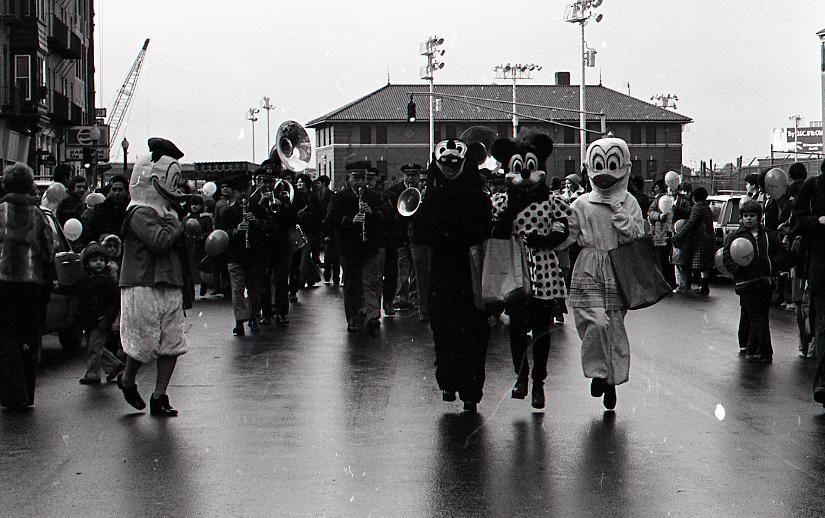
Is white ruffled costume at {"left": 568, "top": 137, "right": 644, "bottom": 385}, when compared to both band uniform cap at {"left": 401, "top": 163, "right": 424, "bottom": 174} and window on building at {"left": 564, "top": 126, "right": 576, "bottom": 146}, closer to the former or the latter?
band uniform cap at {"left": 401, "top": 163, "right": 424, "bottom": 174}

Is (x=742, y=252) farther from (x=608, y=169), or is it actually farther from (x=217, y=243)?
(x=217, y=243)

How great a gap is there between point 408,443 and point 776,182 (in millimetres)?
8300

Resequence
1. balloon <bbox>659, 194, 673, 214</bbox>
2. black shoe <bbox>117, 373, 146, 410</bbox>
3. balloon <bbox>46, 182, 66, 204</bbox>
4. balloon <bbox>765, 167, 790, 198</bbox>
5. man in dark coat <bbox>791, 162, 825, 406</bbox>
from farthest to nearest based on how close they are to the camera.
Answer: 1. balloon <bbox>659, 194, 673, 214</bbox>
2. balloon <bbox>46, 182, 66, 204</bbox>
3. balloon <bbox>765, 167, 790, 198</bbox>
4. black shoe <bbox>117, 373, 146, 410</bbox>
5. man in dark coat <bbox>791, 162, 825, 406</bbox>

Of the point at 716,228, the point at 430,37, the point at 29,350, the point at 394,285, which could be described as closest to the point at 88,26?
the point at 430,37

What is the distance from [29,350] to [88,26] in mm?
56109

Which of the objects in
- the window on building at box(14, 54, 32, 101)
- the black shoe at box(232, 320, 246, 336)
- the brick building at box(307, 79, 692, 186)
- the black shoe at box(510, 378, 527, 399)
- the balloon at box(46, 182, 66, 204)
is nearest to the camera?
the black shoe at box(510, 378, 527, 399)

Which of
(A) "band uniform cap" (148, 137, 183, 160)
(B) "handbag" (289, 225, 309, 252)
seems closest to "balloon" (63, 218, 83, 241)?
(B) "handbag" (289, 225, 309, 252)

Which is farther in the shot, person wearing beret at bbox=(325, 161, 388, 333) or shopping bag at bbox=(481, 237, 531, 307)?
person wearing beret at bbox=(325, 161, 388, 333)

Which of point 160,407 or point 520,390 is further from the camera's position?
point 520,390

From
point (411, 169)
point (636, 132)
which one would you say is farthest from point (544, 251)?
point (636, 132)

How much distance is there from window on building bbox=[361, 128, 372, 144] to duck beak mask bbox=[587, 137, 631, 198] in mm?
104826

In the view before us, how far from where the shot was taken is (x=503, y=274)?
9.69 meters

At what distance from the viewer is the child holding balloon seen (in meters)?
13.1

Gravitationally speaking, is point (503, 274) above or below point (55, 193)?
below
